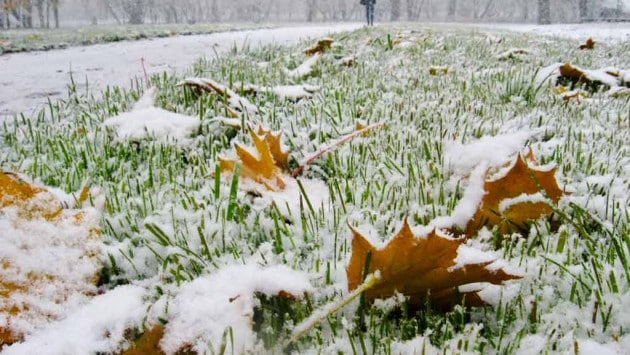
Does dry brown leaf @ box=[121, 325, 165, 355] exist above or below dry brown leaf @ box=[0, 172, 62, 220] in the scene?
below

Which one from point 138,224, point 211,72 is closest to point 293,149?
point 138,224

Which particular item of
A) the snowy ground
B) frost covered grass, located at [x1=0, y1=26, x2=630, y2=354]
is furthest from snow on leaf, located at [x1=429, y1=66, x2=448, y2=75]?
the snowy ground

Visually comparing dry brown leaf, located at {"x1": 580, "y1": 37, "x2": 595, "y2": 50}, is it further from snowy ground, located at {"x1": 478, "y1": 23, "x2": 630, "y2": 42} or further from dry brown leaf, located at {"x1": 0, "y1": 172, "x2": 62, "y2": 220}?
dry brown leaf, located at {"x1": 0, "y1": 172, "x2": 62, "y2": 220}

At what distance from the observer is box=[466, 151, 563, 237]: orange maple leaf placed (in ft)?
3.47

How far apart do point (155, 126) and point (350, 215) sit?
3.85 feet

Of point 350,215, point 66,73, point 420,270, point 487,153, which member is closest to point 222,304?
point 420,270

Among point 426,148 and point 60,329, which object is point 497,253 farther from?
point 60,329

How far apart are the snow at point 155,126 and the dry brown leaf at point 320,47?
2.75 m

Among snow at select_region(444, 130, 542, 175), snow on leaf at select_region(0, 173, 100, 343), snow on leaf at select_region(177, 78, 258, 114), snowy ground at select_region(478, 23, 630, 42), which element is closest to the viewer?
snow on leaf at select_region(0, 173, 100, 343)

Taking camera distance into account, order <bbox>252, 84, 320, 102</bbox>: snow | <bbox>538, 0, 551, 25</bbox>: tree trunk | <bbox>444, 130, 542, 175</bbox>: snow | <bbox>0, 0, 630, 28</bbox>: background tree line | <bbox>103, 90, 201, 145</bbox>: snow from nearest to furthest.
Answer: <bbox>444, 130, 542, 175</bbox>: snow → <bbox>103, 90, 201, 145</bbox>: snow → <bbox>252, 84, 320, 102</bbox>: snow → <bbox>538, 0, 551, 25</bbox>: tree trunk → <bbox>0, 0, 630, 28</bbox>: background tree line

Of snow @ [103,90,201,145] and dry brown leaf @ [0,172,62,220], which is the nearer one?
dry brown leaf @ [0,172,62,220]

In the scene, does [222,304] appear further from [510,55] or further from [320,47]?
[510,55]

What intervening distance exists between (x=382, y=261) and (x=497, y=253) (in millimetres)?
331

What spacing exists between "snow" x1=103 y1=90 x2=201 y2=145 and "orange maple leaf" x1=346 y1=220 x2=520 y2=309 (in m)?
1.31
